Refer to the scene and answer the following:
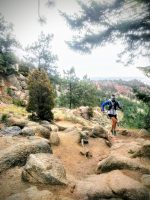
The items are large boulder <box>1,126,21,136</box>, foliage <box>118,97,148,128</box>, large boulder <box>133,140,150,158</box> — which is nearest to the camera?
large boulder <box>133,140,150,158</box>

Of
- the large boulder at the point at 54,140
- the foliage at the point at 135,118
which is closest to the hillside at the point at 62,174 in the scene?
the large boulder at the point at 54,140

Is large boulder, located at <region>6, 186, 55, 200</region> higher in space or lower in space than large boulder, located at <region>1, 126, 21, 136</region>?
lower

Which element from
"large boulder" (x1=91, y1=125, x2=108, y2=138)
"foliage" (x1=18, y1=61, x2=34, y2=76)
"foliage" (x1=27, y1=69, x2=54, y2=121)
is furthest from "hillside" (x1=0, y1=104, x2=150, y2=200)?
"foliage" (x1=18, y1=61, x2=34, y2=76)

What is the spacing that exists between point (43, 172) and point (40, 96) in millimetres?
7127

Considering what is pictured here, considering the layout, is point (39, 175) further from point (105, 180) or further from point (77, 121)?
point (77, 121)

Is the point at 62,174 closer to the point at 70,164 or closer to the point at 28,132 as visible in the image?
the point at 70,164

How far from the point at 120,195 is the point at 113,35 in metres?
3.86

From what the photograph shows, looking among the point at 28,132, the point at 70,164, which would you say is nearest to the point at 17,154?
the point at 70,164

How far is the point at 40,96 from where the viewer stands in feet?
38.2

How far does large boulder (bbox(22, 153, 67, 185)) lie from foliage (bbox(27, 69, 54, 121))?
653cm

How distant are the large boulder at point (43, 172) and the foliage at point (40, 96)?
6530 mm

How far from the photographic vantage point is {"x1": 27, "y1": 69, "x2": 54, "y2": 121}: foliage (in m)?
11.6

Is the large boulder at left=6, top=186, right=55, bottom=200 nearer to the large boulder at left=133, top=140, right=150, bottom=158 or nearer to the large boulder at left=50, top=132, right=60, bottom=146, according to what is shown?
the large boulder at left=133, top=140, right=150, bottom=158

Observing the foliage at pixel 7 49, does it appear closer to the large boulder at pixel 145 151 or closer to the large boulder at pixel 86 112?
the large boulder at pixel 86 112
